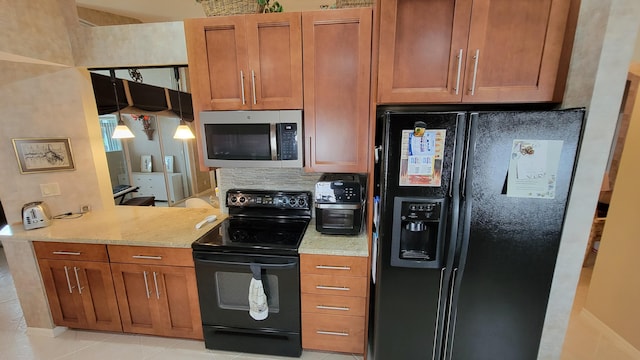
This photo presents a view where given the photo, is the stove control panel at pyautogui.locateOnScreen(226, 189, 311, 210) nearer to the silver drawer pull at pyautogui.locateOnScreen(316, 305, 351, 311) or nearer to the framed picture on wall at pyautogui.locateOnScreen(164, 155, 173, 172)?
the silver drawer pull at pyautogui.locateOnScreen(316, 305, 351, 311)

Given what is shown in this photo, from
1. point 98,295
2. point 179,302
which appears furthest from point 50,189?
point 179,302

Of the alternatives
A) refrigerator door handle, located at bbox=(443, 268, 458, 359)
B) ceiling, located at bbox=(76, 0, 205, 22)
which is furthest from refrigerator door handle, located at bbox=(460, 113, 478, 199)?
ceiling, located at bbox=(76, 0, 205, 22)

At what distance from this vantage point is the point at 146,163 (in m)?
5.89

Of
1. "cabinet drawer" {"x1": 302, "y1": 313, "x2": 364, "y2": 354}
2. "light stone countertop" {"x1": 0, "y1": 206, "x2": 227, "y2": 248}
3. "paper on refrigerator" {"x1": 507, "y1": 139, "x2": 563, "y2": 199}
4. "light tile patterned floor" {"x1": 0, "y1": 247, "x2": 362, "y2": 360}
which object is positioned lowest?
"light tile patterned floor" {"x1": 0, "y1": 247, "x2": 362, "y2": 360}

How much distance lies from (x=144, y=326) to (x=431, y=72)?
2.70m

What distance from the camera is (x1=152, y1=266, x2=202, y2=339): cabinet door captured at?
5.88 ft

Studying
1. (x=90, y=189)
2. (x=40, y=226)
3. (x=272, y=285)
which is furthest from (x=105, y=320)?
(x=272, y=285)

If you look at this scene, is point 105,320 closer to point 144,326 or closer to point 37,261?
point 144,326

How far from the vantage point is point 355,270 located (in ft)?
5.42

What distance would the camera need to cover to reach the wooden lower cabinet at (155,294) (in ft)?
5.87

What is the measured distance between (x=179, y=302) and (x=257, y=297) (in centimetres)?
67

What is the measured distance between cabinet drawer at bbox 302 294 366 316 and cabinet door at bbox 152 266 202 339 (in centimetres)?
82

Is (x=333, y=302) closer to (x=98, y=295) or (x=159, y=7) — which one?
(x=98, y=295)

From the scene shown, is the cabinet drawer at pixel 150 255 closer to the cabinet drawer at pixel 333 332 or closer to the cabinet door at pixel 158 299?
the cabinet door at pixel 158 299
